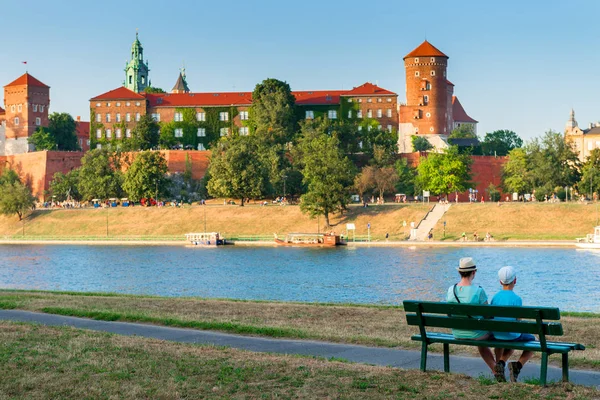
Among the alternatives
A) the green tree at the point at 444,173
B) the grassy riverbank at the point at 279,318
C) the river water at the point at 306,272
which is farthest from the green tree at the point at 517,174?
the grassy riverbank at the point at 279,318

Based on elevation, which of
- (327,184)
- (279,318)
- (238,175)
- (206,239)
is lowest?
(206,239)

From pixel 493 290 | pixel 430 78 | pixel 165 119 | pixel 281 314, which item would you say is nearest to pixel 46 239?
pixel 165 119

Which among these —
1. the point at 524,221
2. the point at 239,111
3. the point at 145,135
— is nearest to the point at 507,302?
the point at 524,221

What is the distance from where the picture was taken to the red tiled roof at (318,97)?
4109 inches

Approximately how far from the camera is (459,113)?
5669 inches

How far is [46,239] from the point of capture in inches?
3095

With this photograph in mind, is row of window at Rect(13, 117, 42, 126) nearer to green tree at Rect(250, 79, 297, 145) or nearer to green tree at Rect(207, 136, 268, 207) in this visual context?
green tree at Rect(250, 79, 297, 145)

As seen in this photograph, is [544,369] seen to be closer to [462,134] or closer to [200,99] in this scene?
[200,99]

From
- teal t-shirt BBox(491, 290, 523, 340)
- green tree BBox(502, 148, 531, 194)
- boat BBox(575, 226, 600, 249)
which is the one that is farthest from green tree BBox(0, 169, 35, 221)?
teal t-shirt BBox(491, 290, 523, 340)

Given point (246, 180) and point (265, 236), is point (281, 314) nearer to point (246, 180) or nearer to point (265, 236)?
point (265, 236)

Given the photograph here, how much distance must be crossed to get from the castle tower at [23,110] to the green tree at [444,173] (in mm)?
49204

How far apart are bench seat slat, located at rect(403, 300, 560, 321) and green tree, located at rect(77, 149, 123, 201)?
266 feet

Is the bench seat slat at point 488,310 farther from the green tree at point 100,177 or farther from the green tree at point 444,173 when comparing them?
the green tree at point 100,177

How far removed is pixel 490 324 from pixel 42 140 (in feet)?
329
